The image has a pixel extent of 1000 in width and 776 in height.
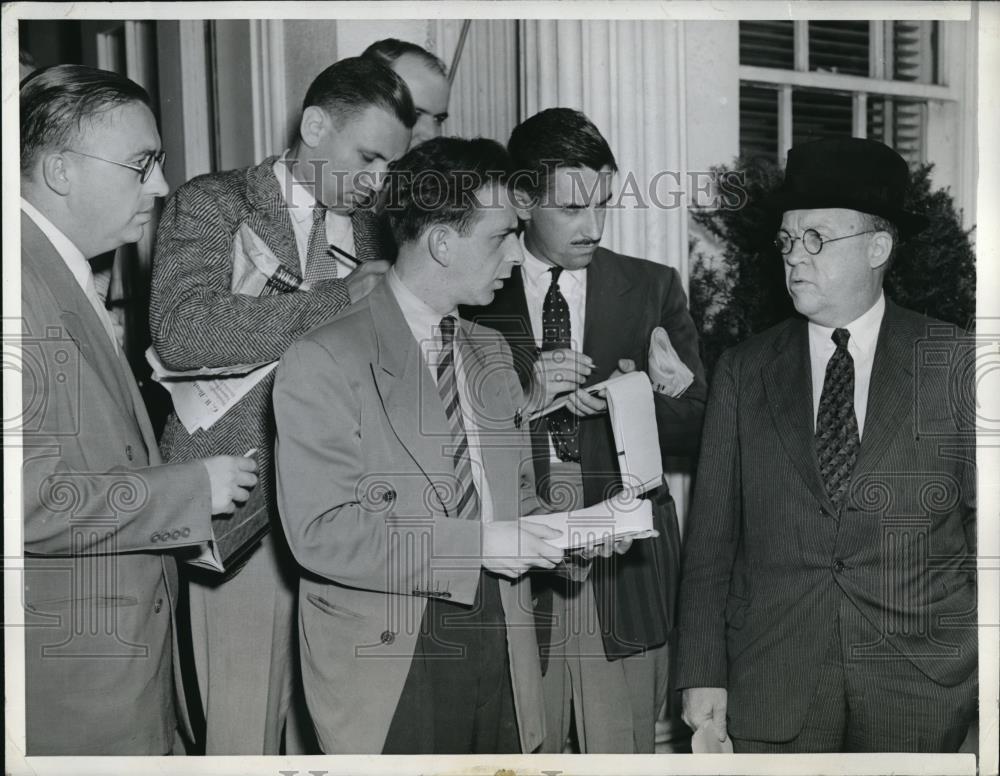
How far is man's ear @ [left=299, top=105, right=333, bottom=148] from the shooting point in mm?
3465

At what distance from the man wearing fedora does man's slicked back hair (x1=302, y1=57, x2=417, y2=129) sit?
117 cm

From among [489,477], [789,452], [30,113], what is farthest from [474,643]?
[30,113]

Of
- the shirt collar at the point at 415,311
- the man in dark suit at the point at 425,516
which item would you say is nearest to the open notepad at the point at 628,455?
the man in dark suit at the point at 425,516

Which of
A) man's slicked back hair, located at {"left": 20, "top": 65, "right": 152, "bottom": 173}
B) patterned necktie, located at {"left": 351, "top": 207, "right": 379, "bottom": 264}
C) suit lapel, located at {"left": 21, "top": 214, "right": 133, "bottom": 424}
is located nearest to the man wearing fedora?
patterned necktie, located at {"left": 351, "top": 207, "right": 379, "bottom": 264}

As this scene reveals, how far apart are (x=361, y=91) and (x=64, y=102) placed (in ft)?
2.79

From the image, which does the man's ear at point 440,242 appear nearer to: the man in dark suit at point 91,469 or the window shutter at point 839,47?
the man in dark suit at point 91,469

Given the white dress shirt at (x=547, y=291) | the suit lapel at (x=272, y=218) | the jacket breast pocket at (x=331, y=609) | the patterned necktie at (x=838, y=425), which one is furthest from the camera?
the white dress shirt at (x=547, y=291)

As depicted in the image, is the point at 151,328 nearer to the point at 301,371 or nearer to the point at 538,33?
the point at 301,371

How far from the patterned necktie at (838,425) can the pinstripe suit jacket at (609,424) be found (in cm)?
39

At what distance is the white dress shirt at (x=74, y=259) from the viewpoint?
3164 millimetres

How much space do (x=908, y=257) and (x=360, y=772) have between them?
7.31ft

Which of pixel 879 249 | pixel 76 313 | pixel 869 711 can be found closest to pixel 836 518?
pixel 869 711

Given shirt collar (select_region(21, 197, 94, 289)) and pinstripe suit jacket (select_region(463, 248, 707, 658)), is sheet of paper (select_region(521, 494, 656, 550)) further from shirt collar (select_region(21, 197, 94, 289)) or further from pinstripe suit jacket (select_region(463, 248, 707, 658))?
shirt collar (select_region(21, 197, 94, 289))

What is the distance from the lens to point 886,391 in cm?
325
